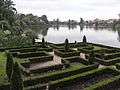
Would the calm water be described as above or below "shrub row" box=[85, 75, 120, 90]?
below

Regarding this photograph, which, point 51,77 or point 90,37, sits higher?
point 51,77

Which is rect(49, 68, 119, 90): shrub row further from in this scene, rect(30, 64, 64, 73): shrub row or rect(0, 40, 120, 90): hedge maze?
rect(30, 64, 64, 73): shrub row

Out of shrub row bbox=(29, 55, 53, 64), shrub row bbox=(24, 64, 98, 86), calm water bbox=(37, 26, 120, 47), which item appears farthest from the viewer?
calm water bbox=(37, 26, 120, 47)

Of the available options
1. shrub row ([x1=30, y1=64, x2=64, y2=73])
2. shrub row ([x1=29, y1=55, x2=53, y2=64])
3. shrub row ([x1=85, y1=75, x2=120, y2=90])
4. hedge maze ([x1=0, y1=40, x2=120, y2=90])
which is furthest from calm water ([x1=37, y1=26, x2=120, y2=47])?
shrub row ([x1=85, y1=75, x2=120, y2=90])

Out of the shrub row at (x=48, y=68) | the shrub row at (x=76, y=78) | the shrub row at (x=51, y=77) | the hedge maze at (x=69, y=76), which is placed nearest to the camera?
the hedge maze at (x=69, y=76)

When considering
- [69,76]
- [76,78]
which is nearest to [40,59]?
[69,76]

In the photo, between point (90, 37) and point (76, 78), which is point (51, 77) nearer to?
point (76, 78)

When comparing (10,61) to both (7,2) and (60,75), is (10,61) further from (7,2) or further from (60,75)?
(7,2)

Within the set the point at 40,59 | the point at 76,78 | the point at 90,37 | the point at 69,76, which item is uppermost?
the point at 40,59

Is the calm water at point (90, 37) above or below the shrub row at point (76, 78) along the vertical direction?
below

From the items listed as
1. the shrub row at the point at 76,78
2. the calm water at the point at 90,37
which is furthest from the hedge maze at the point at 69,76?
the calm water at the point at 90,37

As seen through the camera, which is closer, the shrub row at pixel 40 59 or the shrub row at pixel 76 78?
the shrub row at pixel 76 78

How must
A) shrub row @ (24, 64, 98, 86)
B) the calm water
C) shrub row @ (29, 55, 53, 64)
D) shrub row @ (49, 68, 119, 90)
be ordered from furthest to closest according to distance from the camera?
the calm water → shrub row @ (29, 55, 53, 64) → shrub row @ (24, 64, 98, 86) → shrub row @ (49, 68, 119, 90)

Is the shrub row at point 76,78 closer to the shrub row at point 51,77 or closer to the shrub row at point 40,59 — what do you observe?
the shrub row at point 51,77
